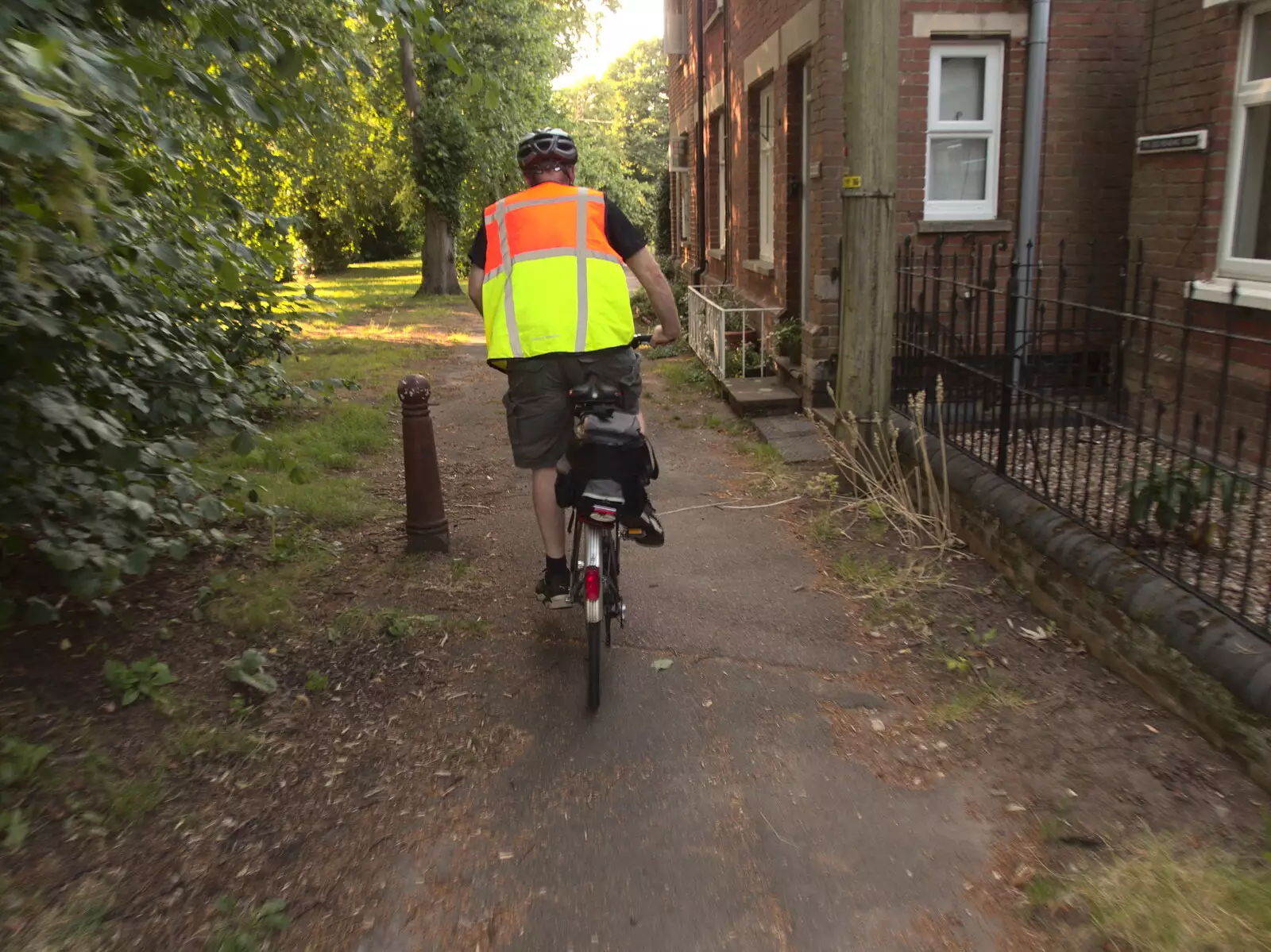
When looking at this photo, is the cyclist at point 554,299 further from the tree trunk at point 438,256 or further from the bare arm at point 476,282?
the tree trunk at point 438,256

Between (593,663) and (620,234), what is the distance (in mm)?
1670

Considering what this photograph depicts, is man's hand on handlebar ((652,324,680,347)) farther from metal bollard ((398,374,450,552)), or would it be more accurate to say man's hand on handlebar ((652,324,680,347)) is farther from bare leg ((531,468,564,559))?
metal bollard ((398,374,450,552))

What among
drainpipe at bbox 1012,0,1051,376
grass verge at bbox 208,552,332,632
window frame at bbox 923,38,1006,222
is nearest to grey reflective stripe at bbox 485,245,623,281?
grass verge at bbox 208,552,332,632

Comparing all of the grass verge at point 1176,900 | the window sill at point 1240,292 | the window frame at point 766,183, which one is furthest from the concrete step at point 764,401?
the grass verge at point 1176,900

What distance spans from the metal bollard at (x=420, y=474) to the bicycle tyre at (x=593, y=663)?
6.22 feet

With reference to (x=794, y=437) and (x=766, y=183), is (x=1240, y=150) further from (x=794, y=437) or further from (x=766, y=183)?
(x=766, y=183)

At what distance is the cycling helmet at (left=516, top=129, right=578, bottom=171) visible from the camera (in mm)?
4102

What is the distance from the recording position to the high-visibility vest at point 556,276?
4.00 metres

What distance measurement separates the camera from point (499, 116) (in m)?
21.1

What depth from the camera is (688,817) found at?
3.21 m

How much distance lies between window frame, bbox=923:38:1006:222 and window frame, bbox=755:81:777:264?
96.9 inches

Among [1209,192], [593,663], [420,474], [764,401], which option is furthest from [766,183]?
[593,663]

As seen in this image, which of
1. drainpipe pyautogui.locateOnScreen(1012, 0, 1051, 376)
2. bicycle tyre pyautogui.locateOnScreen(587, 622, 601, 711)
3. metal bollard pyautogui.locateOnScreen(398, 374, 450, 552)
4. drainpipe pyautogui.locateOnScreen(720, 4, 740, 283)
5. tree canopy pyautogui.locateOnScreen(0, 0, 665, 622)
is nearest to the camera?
tree canopy pyautogui.locateOnScreen(0, 0, 665, 622)

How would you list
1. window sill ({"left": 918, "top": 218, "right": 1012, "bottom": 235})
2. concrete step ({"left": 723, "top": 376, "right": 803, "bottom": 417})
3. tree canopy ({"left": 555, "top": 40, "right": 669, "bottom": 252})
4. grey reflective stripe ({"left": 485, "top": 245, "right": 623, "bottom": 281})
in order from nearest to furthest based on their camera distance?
grey reflective stripe ({"left": 485, "top": 245, "right": 623, "bottom": 281})
window sill ({"left": 918, "top": 218, "right": 1012, "bottom": 235})
concrete step ({"left": 723, "top": 376, "right": 803, "bottom": 417})
tree canopy ({"left": 555, "top": 40, "right": 669, "bottom": 252})
